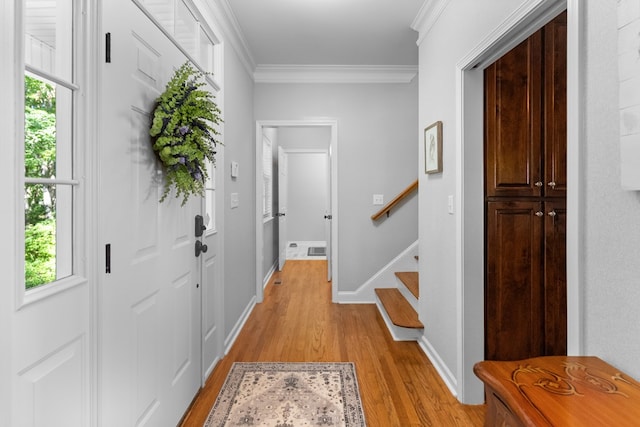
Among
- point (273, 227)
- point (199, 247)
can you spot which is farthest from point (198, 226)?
point (273, 227)

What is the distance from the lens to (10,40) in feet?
2.86

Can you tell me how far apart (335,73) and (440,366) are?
3.05 m

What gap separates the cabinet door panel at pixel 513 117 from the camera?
82.6 inches

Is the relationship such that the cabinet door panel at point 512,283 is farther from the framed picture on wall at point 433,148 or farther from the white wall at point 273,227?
the white wall at point 273,227

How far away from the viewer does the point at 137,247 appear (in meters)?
1.51

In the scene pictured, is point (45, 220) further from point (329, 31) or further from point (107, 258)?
point (329, 31)

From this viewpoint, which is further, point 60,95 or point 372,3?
point 372,3

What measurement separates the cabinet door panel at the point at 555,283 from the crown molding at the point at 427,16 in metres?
1.52

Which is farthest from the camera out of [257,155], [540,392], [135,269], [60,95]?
[257,155]

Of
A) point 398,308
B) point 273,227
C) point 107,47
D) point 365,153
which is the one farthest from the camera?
point 273,227

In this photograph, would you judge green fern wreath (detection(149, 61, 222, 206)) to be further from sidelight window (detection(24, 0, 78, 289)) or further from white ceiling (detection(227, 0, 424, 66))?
white ceiling (detection(227, 0, 424, 66))

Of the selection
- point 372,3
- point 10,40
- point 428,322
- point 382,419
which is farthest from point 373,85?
point 10,40

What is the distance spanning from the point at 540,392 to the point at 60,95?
5.01 feet

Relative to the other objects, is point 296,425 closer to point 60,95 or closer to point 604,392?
point 604,392
